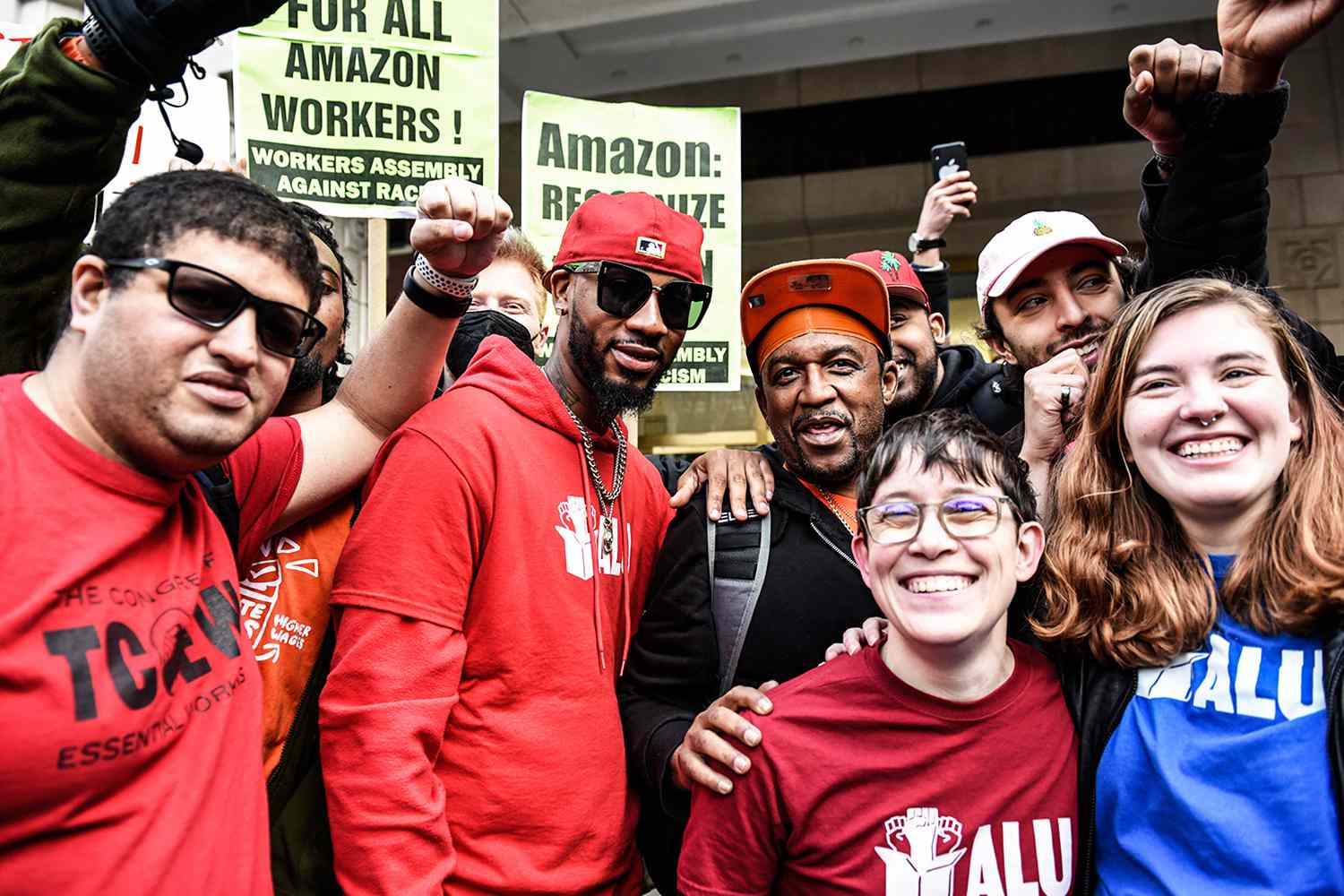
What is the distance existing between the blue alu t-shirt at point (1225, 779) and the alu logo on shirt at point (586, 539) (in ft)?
4.00

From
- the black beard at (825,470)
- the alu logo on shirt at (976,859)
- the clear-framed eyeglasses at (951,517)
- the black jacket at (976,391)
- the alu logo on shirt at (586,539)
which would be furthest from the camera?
the black jacket at (976,391)

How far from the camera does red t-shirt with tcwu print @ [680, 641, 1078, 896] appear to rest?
1.89 metres

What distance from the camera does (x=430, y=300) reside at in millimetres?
2227

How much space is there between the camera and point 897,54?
8734 mm

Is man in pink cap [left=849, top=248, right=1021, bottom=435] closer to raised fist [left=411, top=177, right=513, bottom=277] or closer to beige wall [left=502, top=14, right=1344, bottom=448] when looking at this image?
raised fist [left=411, top=177, right=513, bottom=277]

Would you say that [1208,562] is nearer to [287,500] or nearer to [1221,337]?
[1221,337]

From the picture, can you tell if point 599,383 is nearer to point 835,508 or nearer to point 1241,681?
point 835,508

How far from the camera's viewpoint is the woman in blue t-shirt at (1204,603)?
5.67 ft

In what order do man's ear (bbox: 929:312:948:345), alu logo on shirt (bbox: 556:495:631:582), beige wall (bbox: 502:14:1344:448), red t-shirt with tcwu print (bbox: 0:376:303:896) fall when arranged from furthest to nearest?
1. beige wall (bbox: 502:14:1344:448)
2. man's ear (bbox: 929:312:948:345)
3. alu logo on shirt (bbox: 556:495:631:582)
4. red t-shirt with tcwu print (bbox: 0:376:303:896)

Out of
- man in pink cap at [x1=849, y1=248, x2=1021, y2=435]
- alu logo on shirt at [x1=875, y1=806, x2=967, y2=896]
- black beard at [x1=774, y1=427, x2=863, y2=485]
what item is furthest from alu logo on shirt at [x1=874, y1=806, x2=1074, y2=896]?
man in pink cap at [x1=849, y1=248, x2=1021, y2=435]

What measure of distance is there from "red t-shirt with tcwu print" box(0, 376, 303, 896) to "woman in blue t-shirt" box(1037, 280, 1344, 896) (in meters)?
1.67

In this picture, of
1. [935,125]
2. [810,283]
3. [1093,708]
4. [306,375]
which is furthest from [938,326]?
[935,125]

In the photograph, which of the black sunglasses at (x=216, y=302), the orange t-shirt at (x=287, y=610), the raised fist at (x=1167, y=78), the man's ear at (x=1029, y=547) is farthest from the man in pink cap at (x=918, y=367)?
the black sunglasses at (x=216, y=302)

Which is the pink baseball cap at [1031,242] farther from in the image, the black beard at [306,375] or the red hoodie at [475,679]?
the black beard at [306,375]
